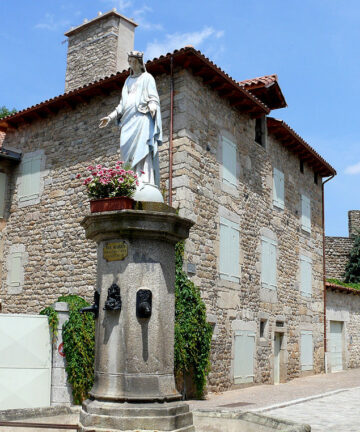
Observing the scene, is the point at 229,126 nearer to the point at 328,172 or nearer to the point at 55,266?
the point at 55,266

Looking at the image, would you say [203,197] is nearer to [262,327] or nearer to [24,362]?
[262,327]

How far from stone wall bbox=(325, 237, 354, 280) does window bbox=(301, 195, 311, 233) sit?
8519 mm

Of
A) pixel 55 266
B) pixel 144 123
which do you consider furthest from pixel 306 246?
pixel 144 123

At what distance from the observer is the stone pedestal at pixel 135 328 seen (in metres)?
5.15

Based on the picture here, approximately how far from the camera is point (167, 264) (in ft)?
18.4

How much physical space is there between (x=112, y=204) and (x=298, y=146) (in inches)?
474

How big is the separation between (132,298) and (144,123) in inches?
78.8

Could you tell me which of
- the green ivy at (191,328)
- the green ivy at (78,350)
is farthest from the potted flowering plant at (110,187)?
the green ivy at (191,328)

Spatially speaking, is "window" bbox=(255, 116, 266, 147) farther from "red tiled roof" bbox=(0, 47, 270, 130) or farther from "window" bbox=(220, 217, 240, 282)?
"window" bbox=(220, 217, 240, 282)

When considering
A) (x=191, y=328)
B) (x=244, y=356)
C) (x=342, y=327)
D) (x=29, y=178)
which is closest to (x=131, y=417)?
(x=191, y=328)

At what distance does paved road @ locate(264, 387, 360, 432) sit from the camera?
7.57m

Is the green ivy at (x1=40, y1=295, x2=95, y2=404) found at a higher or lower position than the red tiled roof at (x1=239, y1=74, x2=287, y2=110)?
lower

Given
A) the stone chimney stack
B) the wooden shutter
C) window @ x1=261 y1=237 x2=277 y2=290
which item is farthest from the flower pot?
the stone chimney stack

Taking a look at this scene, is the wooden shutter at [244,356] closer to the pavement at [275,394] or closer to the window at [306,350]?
the pavement at [275,394]
